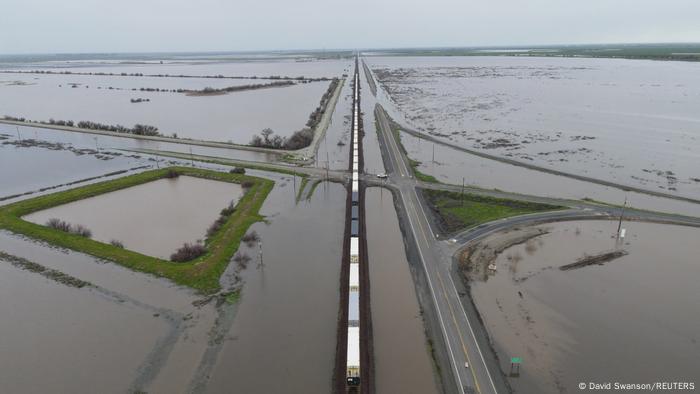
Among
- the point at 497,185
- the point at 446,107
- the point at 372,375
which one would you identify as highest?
the point at 446,107

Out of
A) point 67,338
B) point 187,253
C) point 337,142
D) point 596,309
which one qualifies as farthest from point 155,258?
point 337,142

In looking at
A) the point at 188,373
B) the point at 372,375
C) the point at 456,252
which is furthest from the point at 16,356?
the point at 456,252

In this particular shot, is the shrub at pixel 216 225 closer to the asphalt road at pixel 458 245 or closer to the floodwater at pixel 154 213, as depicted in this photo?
the floodwater at pixel 154 213

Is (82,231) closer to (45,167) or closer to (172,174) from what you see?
(172,174)

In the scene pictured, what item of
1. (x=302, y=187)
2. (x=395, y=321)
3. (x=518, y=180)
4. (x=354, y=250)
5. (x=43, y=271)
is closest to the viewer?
(x=395, y=321)

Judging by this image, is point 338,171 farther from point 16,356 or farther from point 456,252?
point 16,356

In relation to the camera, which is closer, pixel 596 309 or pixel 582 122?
pixel 596 309
